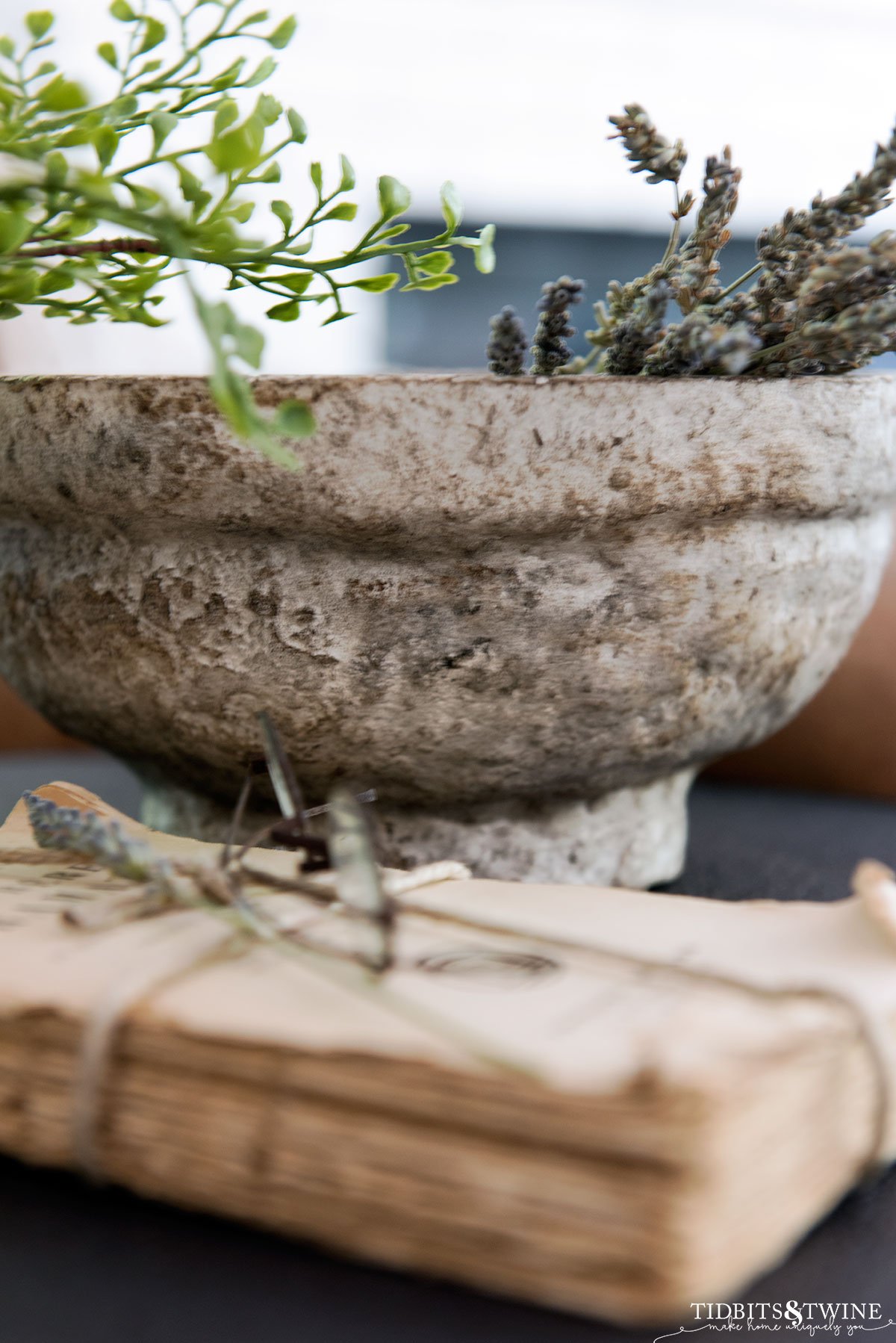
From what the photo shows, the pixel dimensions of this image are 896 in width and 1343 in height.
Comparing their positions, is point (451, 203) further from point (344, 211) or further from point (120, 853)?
point (120, 853)

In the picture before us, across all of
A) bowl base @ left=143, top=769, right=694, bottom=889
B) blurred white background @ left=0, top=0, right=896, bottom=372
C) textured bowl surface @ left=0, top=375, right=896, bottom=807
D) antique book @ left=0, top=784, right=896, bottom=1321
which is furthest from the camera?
blurred white background @ left=0, top=0, right=896, bottom=372

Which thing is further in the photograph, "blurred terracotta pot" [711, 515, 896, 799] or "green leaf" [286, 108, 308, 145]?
"blurred terracotta pot" [711, 515, 896, 799]

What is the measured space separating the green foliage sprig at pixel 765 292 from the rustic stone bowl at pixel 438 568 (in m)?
0.02

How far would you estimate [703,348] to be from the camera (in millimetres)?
509

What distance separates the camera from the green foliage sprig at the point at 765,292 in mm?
512

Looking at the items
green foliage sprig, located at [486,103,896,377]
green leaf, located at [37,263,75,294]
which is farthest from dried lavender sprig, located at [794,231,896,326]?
green leaf, located at [37,263,75,294]

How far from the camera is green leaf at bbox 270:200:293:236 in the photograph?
1.68 feet

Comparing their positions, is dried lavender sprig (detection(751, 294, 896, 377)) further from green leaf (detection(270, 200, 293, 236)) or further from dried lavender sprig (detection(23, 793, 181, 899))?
dried lavender sprig (detection(23, 793, 181, 899))

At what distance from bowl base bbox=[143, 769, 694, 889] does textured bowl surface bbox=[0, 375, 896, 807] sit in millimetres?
21

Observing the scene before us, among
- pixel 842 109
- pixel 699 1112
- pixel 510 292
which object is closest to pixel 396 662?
pixel 699 1112

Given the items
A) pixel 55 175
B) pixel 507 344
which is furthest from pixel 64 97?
pixel 507 344

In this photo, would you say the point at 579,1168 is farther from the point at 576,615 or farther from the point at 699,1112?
the point at 576,615

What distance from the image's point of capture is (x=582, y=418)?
50 centimetres

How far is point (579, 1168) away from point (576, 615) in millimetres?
291
